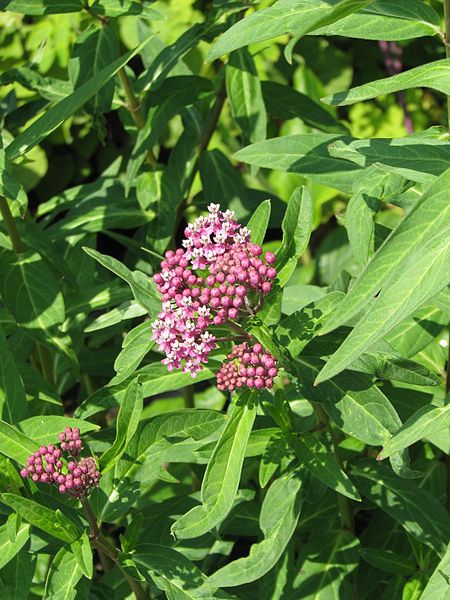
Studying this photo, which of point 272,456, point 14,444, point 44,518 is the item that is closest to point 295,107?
point 272,456

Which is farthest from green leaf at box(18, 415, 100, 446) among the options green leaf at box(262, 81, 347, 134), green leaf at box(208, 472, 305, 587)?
green leaf at box(262, 81, 347, 134)

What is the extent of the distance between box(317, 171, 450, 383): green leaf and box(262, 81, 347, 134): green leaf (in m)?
1.48

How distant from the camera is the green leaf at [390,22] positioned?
207 cm

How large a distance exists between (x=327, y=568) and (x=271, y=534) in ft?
1.25

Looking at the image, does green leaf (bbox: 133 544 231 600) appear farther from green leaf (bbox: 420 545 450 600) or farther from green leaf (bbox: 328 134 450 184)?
green leaf (bbox: 328 134 450 184)

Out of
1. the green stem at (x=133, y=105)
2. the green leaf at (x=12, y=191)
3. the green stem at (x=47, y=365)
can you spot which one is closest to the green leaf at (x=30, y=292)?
the green stem at (x=47, y=365)

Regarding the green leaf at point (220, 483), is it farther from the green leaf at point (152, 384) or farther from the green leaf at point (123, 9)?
the green leaf at point (123, 9)

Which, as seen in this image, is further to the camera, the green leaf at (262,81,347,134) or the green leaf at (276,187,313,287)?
the green leaf at (262,81,347,134)

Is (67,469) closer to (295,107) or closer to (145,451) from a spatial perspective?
(145,451)

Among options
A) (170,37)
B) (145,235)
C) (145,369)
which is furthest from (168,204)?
(170,37)

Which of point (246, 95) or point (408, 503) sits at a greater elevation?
point (246, 95)

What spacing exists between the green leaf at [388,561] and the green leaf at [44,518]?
827mm

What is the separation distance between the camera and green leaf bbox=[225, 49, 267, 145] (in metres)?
2.81

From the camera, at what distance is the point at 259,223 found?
2037 mm
